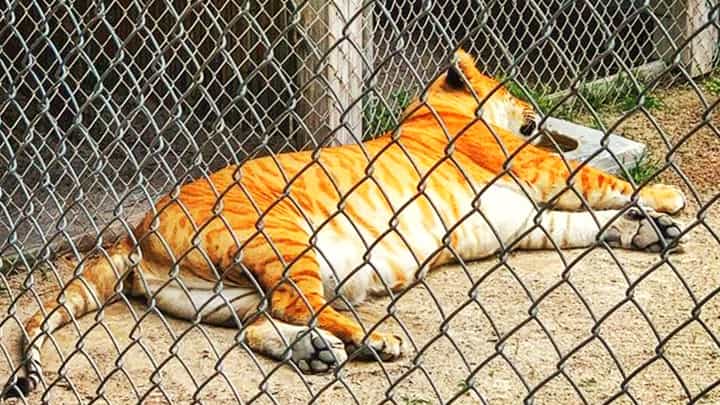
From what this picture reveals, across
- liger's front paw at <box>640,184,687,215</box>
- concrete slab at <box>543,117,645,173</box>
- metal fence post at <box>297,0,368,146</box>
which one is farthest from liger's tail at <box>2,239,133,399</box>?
concrete slab at <box>543,117,645,173</box>

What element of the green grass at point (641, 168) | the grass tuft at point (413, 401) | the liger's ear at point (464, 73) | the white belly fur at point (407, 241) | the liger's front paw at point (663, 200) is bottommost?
the grass tuft at point (413, 401)

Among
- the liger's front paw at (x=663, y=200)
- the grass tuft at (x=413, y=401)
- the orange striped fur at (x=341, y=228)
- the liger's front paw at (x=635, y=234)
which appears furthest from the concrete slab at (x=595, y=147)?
the grass tuft at (x=413, y=401)

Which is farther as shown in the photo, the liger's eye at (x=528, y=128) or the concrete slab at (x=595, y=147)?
the concrete slab at (x=595, y=147)

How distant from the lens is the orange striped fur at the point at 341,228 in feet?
12.9

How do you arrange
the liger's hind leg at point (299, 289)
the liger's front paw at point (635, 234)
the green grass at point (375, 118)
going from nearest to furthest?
the liger's hind leg at point (299, 289)
the liger's front paw at point (635, 234)
the green grass at point (375, 118)

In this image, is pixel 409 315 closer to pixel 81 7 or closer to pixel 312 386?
pixel 312 386

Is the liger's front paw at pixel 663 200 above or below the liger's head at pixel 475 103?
below

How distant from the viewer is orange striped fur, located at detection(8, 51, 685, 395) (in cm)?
393

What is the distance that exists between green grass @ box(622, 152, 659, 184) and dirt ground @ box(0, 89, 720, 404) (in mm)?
757

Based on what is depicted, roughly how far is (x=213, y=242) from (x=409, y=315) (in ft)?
2.34

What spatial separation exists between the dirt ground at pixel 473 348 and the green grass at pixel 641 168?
76 cm

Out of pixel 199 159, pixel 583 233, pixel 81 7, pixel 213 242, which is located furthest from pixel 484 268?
pixel 81 7

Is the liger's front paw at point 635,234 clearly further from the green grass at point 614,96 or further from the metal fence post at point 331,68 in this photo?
the green grass at point 614,96

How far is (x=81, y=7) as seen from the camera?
7.36m
